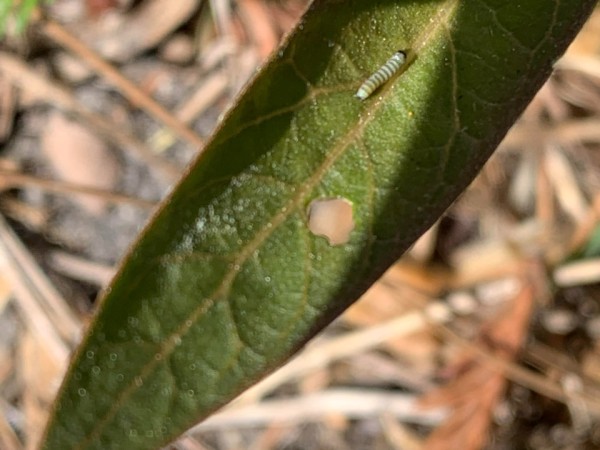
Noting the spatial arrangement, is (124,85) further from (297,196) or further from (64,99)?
(297,196)

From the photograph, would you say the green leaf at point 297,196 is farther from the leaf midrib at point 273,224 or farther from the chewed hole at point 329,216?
the chewed hole at point 329,216

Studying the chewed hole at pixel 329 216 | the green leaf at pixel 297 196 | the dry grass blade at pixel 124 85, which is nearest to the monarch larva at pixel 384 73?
the green leaf at pixel 297 196

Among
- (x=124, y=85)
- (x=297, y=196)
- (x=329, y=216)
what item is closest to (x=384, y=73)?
(x=297, y=196)

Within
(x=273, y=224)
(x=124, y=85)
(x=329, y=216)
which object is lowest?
(x=329, y=216)

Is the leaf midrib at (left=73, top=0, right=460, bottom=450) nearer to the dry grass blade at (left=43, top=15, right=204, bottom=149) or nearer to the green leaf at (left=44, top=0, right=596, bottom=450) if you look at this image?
the green leaf at (left=44, top=0, right=596, bottom=450)

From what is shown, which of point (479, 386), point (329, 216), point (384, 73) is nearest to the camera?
point (384, 73)

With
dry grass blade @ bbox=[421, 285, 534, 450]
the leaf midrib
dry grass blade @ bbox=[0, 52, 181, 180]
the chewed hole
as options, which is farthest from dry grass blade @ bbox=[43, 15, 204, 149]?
the leaf midrib

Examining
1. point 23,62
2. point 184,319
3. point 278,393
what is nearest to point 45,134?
point 23,62

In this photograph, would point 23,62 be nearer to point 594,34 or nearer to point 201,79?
point 201,79
